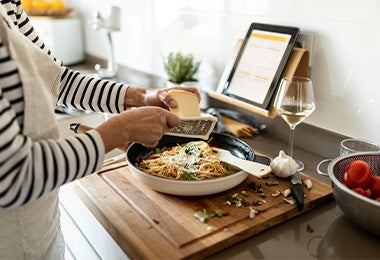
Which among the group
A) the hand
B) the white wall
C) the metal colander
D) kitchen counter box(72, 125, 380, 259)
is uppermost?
the white wall

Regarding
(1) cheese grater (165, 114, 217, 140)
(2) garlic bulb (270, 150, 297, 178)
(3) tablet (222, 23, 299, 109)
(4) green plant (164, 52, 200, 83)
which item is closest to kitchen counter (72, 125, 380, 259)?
(2) garlic bulb (270, 150, 297, 178)

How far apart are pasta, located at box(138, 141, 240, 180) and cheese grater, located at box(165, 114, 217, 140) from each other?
0.06 meters

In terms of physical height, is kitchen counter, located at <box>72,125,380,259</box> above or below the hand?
below

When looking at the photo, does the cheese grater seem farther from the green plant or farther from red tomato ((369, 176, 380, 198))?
the green plant

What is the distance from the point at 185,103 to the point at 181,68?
57 cm

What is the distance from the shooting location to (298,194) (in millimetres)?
820

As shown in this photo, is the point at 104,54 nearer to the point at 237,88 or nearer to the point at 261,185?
the point at 237,88

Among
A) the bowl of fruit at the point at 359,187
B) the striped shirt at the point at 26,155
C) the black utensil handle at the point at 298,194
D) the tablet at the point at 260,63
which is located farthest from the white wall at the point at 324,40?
the striped shirt at the point at 26,155

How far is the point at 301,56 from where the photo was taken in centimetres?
107

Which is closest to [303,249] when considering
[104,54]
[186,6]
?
[186,6]

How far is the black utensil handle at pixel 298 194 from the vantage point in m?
0.80

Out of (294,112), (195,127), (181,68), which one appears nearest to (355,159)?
(294,112)

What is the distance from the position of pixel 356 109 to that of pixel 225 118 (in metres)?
0.45

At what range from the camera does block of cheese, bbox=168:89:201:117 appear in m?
0.88
